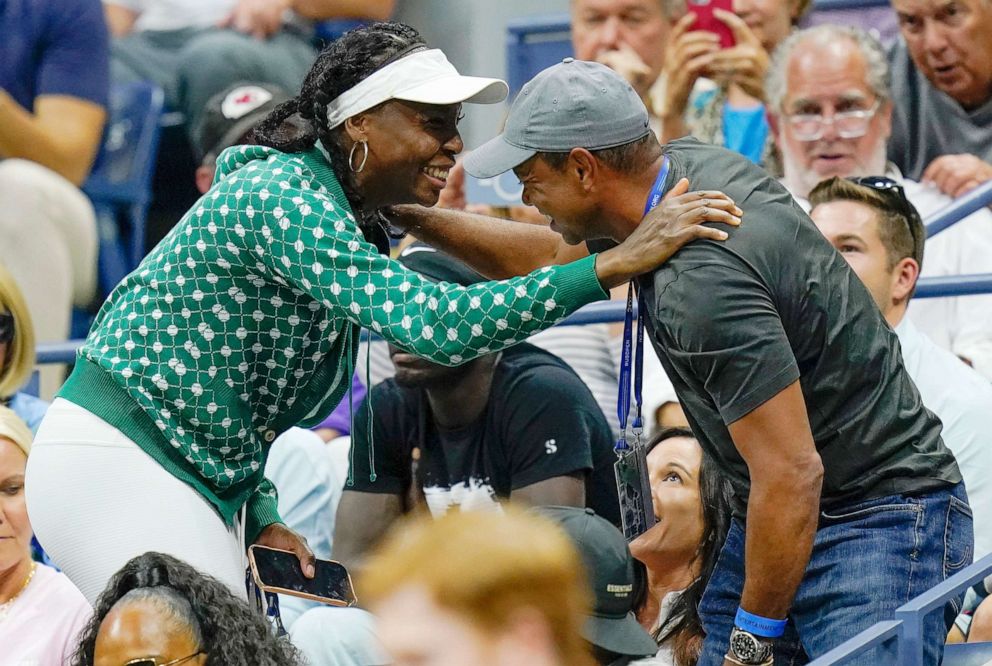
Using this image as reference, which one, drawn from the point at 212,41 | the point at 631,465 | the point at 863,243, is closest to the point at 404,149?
Answer: the point at 631,465

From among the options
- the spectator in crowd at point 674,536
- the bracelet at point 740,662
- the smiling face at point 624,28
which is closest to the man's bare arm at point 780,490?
the bracelet at point 740,662

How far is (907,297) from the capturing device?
14.9 ft

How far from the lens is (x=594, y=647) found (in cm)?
290

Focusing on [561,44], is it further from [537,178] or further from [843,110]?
[537,178]

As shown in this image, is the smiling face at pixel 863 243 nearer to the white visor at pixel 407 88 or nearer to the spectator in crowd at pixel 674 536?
the spectator in crowd at pixel 674 536

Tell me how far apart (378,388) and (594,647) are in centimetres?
198

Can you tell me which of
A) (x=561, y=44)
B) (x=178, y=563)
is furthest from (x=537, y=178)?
(x=561, y=44)

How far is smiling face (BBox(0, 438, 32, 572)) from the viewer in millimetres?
4180

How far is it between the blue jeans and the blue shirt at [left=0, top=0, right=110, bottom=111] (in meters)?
4.23

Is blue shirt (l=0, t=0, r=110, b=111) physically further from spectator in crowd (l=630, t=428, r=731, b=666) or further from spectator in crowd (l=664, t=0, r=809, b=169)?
spectator in crowd (l=630, t=428, r=731, b=666)

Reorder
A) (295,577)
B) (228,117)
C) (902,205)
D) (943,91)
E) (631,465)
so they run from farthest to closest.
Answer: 1. (228,117)
2. (943,91)
3. (902,205)
4. (295,577)
5. (631,465)

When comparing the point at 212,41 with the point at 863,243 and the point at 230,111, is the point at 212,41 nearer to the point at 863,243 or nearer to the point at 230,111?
the point at 230,111

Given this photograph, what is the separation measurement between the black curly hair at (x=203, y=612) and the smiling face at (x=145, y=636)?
2 cm

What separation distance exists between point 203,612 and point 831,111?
2932 mm
